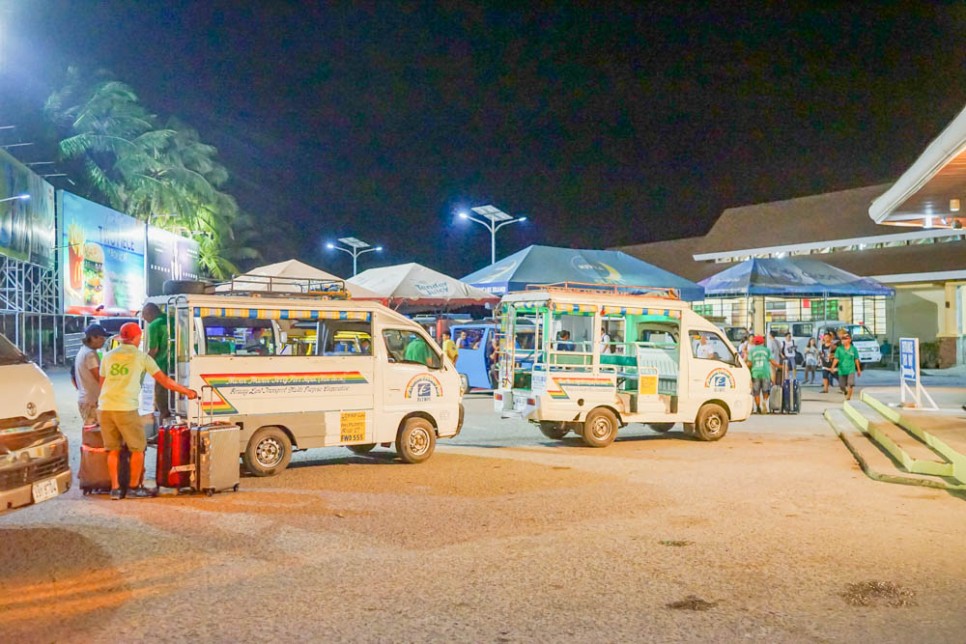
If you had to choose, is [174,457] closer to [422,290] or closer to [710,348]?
[710,348]

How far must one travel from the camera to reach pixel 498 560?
6.41 meters

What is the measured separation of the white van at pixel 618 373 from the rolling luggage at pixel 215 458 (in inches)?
191

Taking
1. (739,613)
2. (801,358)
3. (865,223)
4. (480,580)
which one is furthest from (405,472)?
(865,223)

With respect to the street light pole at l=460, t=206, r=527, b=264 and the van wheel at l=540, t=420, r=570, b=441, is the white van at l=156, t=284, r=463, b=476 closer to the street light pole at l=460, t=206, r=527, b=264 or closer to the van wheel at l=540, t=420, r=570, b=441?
the van wheel at l=540, t=420, r=570, b=441

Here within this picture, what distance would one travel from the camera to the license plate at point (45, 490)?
621 centimetres

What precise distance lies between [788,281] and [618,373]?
15.0 m

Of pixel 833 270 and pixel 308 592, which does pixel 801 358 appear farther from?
pixel 308 592

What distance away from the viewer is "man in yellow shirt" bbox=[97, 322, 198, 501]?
26.9 ft

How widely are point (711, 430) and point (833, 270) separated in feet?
56.0

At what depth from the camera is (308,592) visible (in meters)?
5.60

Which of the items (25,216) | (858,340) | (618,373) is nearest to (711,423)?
(618,373)

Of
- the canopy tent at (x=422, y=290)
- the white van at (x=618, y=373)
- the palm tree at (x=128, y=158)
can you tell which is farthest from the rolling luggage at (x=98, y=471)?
the palm tree at (x=128, y=158)

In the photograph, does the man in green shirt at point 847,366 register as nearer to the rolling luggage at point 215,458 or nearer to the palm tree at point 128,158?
the rolling luggage at point 215,458

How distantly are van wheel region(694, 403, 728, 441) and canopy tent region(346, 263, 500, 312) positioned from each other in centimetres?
1234
